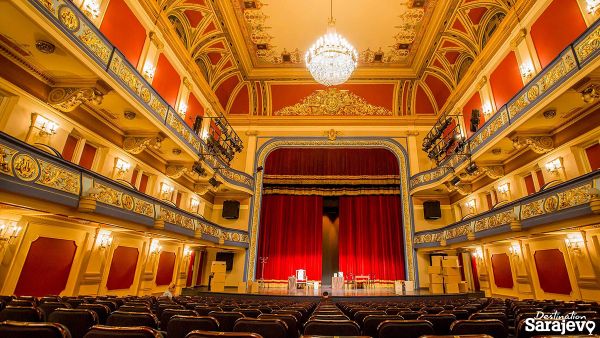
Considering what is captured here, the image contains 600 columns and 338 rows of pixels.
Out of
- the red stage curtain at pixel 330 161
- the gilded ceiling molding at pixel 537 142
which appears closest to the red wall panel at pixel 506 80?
the gilded ceiling molding at pixel 537 142

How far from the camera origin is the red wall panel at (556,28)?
763cm

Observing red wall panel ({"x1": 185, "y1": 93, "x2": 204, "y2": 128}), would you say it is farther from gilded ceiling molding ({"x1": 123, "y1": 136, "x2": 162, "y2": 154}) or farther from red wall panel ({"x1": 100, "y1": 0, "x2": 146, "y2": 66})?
red wall panel ({"x1": 100, "y1": 0, "x2": 146, "y2": 66})

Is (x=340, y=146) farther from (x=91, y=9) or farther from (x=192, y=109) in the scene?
(x=91, y=9)

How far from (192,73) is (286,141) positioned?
5.98 m

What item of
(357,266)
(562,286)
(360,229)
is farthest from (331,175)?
(562,286)

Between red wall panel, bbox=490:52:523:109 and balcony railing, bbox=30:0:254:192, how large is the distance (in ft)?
36.8

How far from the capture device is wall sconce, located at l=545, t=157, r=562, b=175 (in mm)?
8501

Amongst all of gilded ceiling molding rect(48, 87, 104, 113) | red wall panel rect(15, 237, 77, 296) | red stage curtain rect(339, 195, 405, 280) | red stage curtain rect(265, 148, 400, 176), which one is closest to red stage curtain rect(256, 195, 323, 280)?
red stage curtain rect(339, 195, 405, 280)

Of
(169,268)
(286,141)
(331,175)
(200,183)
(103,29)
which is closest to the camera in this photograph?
(103,29)

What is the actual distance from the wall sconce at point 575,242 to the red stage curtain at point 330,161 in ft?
33.5

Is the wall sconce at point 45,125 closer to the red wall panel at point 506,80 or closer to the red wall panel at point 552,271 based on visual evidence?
the red wall panel at point 506,80

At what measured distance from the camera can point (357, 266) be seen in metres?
16.4

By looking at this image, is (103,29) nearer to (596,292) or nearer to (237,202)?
(237,202)

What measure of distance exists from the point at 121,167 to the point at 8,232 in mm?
3395
